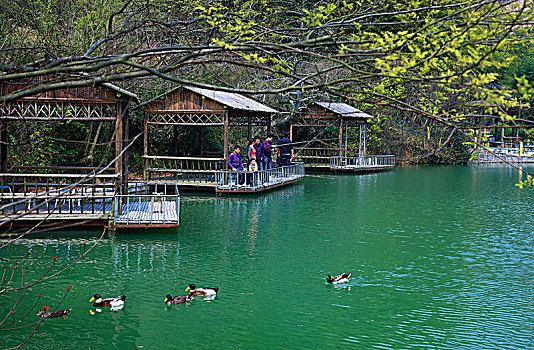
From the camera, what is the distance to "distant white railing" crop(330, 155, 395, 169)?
3831 cm

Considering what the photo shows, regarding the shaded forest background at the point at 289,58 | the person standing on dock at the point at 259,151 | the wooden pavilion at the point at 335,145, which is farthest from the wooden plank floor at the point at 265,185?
the wooden pavilion at the point at 335,145

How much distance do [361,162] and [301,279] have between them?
2809 cm

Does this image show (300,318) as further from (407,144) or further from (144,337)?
(407,144)

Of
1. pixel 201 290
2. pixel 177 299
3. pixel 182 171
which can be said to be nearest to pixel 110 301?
pixel 177 299

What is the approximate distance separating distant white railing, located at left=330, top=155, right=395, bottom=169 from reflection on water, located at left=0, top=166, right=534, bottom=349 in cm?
1654

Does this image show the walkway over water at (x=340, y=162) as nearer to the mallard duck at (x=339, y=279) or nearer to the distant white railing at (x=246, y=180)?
the distant white railing at (x=246, y=180)

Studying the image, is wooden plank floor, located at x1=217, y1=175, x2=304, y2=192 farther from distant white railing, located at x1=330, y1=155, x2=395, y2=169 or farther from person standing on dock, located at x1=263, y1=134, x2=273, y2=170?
distant white railing, located at x1=330, y1=155, x2=395, y2=169

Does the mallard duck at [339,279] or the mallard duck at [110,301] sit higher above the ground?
the mallard duck at [339,279]

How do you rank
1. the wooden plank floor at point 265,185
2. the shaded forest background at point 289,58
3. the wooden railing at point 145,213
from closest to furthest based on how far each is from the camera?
the shaded forest background at point 289,58 → the wooden railing at point 145,213 → the wooden plank floor at point 265,185

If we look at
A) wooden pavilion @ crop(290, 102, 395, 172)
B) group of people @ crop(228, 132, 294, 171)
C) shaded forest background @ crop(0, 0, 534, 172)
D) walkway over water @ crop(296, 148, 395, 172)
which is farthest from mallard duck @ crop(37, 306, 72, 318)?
walkway over water @ crop(296, 148, 395, 172)

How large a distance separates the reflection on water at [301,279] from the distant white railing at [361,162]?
16.5 metres

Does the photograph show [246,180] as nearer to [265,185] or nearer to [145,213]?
[265,185]

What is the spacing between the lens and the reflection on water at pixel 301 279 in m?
9.41

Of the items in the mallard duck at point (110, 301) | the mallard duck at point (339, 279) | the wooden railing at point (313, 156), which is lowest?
the mallard duck at point (110, 301)
